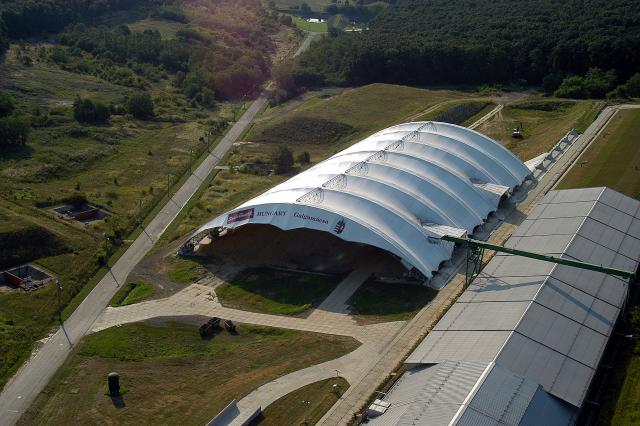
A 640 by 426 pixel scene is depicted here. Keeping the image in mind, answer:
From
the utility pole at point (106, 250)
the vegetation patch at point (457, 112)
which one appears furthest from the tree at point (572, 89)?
the utility pole at point (106, 250)

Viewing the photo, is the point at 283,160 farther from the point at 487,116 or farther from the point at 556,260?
the point at 556,260

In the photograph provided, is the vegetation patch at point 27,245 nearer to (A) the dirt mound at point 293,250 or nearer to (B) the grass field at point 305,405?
(A) the dirt mound at point 293,250

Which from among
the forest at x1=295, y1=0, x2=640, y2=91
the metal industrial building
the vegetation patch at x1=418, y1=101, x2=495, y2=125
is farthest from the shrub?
the forest at x1=295, y1=0, x2=640, y2=91

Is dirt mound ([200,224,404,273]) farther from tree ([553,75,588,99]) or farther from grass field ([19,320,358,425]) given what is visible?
tree ([553,75,588,99])

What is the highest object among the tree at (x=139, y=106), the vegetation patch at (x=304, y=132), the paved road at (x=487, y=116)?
the paved road at (x=487, y=116)

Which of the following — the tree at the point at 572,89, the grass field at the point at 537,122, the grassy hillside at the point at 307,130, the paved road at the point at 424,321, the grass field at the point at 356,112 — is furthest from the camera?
the tree at the point at 572,89

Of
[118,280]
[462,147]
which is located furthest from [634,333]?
[118,280]

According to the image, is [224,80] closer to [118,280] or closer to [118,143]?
[118,143]
